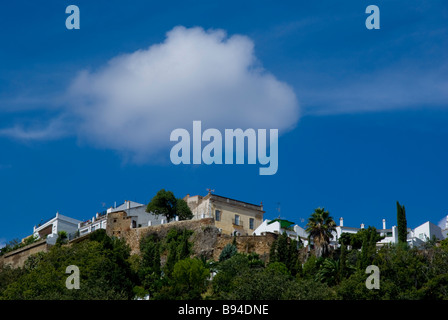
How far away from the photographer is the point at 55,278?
72125 mm

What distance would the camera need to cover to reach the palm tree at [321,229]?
→ 8619 cm

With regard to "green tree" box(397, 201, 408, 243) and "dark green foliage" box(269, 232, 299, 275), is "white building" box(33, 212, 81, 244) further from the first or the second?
"green tree" box(397, 201, 408, 243)

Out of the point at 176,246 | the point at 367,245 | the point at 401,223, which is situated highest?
the point at 401,223

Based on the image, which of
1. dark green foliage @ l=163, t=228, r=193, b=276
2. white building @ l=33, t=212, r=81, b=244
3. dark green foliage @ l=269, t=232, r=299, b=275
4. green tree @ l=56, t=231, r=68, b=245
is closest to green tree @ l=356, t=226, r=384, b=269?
dark green foliage @ l=269, t=232, r=299, b=275

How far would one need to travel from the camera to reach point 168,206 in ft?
326

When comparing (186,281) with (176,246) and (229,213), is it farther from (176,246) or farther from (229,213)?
(229,213)

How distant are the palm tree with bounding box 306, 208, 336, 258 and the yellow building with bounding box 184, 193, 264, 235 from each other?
1348cm

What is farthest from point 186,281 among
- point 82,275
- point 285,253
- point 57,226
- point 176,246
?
point 57,226

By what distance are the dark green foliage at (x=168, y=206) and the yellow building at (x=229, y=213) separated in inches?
84.9

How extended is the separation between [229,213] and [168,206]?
720cm

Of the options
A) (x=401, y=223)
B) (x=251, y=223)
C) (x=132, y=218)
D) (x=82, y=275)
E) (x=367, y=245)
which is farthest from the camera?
(x=251, y=223)
